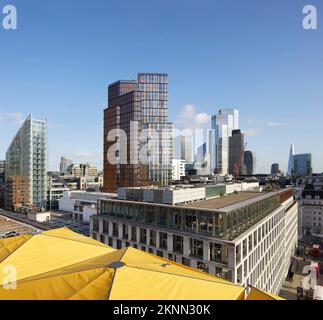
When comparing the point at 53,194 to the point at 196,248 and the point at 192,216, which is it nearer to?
the point at 192,216

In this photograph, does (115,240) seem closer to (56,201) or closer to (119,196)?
(119,196)

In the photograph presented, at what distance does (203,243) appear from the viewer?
20.2 metres

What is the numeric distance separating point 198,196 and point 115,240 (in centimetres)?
1112

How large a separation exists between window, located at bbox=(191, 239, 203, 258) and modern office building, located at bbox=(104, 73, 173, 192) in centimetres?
5310

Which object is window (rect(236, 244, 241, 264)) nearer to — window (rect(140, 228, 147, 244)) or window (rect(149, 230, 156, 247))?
window (rect(149, 230, 156, 247))

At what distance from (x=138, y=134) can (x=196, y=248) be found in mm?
58868

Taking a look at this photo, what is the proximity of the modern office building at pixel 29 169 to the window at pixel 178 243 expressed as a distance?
2615 inches

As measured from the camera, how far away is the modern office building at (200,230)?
65.1 ft

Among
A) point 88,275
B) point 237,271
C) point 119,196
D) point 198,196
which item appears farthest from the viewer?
point 119,196

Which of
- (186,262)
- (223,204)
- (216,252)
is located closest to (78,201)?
(223,204)

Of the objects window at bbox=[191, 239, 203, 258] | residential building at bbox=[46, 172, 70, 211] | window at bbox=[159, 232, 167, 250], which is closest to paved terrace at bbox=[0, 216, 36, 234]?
window at bbox=[159, 232, 167, 250]
